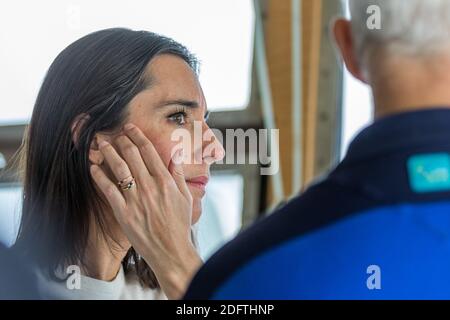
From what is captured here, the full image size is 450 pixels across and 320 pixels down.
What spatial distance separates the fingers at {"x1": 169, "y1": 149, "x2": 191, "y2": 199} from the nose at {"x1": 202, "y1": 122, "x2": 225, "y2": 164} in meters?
0.05

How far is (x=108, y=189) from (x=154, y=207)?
0.10m

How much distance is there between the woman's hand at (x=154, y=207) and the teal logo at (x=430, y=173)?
19.1 inches

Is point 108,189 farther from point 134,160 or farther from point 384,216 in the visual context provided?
point 384,216

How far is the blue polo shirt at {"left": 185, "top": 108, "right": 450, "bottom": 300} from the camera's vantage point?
647mm

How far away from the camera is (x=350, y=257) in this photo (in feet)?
2.17

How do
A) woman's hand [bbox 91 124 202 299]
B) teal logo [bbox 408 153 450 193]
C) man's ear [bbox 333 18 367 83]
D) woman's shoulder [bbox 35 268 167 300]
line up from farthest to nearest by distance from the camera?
woman's shoulder [bbox 35 268 167 300], woman's hand [bbox 91 124 202 299], man's ear [bbox 333 18 367 83], teal logo [bbox 408 153 450 193]

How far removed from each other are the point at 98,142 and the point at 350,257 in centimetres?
68

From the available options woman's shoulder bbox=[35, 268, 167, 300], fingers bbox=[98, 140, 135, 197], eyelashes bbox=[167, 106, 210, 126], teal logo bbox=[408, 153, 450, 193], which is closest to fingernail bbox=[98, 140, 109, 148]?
fingers bbox=[98, 140, 135, 197]

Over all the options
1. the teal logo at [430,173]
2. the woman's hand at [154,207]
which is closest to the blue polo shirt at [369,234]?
the teal logo at [430,173]

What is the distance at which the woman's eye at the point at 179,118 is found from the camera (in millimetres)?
1274

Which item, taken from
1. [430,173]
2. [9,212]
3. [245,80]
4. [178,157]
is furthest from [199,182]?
[245,80]

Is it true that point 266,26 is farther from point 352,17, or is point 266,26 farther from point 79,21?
point 352,17

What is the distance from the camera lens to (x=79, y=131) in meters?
1.28

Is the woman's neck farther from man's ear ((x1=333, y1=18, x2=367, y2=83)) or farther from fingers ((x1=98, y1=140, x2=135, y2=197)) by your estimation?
man's ear ((x1=333, y1=18, x2=367, y2=83))
